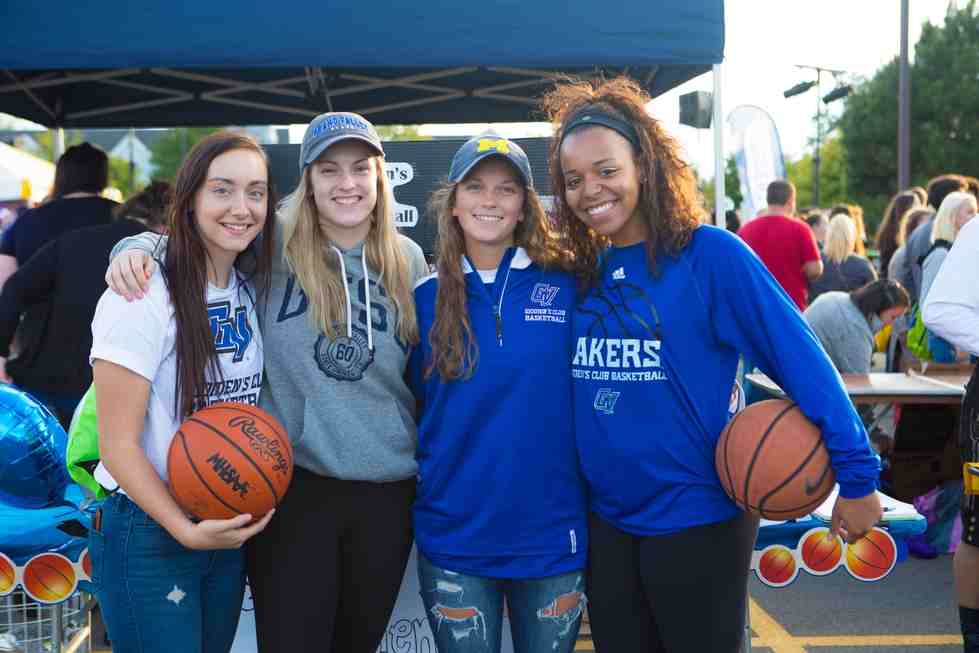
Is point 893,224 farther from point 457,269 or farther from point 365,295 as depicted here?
point 365,295

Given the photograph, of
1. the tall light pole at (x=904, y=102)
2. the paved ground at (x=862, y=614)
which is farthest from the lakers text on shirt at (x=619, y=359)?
the tall light pole at (x=904, y=102)

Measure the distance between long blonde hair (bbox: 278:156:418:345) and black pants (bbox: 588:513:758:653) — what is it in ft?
2.76

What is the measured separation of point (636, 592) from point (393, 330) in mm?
973

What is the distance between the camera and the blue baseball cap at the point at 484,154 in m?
2.76

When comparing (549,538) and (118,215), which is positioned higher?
(118,215)

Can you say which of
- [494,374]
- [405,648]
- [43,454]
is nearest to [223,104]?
[43,454]

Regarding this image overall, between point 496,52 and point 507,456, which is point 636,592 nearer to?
point 507,456

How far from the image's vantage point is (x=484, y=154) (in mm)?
2756

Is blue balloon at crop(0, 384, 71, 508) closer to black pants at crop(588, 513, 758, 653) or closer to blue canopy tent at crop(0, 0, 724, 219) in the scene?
blue canopy tent at crop(0, 0, 724, 219)

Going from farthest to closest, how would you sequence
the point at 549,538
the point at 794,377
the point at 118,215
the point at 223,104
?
1. the point at 223,104
2. the point at 118,215
3. the point at 549,538
4. the point at 794,377

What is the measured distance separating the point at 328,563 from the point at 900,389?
4665 millimetres

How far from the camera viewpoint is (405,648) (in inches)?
147

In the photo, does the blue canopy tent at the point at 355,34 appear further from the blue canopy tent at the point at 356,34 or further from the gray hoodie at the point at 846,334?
the gray hoodie at the point at 846,334

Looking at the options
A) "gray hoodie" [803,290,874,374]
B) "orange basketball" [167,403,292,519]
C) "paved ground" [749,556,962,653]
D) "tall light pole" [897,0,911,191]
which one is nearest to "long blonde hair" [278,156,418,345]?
"orange basketball" [167,403,292,519]
